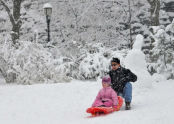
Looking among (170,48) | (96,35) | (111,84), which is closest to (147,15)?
(96,35)

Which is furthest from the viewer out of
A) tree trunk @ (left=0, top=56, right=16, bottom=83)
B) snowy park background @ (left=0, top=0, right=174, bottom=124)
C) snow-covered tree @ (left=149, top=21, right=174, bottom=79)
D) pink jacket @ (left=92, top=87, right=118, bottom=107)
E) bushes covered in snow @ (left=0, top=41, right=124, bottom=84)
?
tree trunk @ (left=0, top=56, right=16, bottom=83)

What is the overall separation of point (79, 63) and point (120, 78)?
767 centimetres

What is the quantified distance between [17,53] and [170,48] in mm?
6391

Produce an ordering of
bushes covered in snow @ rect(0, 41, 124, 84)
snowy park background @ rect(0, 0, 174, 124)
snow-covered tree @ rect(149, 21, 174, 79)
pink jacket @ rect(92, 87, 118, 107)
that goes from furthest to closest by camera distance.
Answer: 1. bushes covered in snow @ rect(0, 41, 124, 84)
2. snow-covered tree @ rect(149, 21, 174, 79)
3. snowy park background @ rect(0, 0, 174, 124)
4. pink jacket @ rect(92, 87, 118, 107)

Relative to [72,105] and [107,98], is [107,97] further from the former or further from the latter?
[72,105]

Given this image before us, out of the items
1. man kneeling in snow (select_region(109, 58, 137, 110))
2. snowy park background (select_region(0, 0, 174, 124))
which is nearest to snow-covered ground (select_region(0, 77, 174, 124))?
snowy park background (select_region(0, 0, 174, 124))

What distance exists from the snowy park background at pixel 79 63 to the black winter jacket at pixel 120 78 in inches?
25.0

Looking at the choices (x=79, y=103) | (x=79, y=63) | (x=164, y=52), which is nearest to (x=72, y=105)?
Result: (x=79, y=103)

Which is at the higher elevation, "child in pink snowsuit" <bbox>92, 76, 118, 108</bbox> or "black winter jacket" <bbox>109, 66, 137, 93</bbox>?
"black winter jacket" <bbox>109, 66, 137, 93</bbox>

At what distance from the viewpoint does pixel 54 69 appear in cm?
1466

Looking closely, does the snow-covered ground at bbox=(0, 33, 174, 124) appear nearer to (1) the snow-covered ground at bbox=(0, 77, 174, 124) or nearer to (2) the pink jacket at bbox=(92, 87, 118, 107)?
(1) the snow-covered ground at bbox=(0, 77, 174, 124)

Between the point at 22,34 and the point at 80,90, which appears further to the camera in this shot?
the point at 22,34

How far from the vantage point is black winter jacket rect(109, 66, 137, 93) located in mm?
8180

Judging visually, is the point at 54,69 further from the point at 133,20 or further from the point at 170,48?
the point at 133,20
